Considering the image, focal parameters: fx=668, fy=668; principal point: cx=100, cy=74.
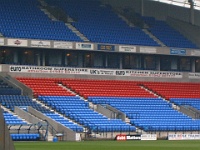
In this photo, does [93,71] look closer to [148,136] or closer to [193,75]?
→ [193,75]

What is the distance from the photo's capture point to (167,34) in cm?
7194

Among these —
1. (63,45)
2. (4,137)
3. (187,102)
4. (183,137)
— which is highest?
(63,45)

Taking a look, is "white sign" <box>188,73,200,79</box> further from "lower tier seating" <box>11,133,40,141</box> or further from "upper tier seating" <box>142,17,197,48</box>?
"lower tier seating" <box>11,133,40,141</box>

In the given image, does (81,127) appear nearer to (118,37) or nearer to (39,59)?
(39,59)

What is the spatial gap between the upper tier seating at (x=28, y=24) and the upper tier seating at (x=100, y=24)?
98.6 inches

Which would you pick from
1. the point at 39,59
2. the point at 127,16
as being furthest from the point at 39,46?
the point at 127,16

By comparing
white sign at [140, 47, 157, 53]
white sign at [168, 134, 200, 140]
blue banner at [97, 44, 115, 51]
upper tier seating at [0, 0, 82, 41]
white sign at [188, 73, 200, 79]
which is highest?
upper tier seating at [0, 0, 82, 41]

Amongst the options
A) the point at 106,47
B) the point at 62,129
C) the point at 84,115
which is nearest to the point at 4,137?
the point at 62,129

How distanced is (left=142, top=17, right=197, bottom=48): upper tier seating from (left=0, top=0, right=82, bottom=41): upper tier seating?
1155 centimetres

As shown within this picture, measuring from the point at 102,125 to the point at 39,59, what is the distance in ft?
43.0

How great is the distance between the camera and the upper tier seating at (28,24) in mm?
58812

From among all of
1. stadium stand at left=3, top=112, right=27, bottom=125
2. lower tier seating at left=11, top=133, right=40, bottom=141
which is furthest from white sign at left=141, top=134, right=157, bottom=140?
stadium stand at left=3, top=112, right=27, bottom=125

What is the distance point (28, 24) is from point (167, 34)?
17.6 metres

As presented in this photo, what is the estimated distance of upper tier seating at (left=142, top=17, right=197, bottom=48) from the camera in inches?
2756
